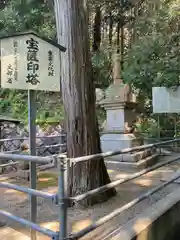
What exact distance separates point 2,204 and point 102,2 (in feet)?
37.5

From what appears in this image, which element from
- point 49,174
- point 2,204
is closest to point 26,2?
point 49,174

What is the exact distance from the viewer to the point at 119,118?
7605 millimetres

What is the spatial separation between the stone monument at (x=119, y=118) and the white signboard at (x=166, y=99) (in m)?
0.75

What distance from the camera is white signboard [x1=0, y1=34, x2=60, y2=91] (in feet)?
8.14

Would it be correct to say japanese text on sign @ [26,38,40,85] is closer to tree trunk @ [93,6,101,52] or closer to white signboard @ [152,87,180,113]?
white signboard @ [152,87,180,113]

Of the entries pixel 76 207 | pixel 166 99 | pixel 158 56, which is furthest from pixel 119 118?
pixel 76 207

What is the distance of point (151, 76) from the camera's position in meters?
9.16

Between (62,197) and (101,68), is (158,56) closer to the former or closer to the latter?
(101,68)

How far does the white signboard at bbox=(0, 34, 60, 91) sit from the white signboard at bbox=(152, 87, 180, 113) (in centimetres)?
591

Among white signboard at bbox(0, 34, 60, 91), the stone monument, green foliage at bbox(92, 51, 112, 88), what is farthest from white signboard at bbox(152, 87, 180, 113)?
white signboard at bbox(0, 34, 60, 91)

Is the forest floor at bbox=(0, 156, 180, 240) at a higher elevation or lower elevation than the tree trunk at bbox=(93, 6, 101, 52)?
lower

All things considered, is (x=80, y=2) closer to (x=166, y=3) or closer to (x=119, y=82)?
(x=119, y=82)

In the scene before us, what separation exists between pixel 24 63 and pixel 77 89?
1.45 m

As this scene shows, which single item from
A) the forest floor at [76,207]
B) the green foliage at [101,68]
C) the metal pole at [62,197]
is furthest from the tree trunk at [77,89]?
the green foliage at [101,68]
